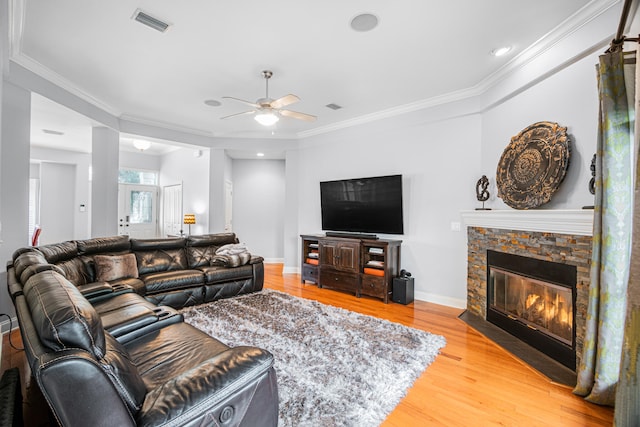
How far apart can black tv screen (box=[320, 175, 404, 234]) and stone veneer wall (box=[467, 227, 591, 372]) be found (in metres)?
1.18

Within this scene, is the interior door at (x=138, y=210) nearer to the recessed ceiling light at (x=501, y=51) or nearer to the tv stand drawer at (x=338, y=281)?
the tv stand drawer at (x=338, y=281)

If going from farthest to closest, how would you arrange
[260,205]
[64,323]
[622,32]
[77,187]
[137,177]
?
1. [137,177]
2. [77,187]
3. [260,205]
4. [622,32]
5. [64,323]

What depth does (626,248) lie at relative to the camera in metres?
1.93

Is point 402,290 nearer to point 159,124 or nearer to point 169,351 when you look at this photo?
point 169,351

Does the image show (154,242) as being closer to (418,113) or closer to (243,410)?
(243,410)

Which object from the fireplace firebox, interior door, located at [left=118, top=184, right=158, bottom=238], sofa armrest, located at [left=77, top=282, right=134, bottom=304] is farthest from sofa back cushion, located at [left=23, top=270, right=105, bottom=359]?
interior door, located at [left=118, top=184, right=158, bottom=238]

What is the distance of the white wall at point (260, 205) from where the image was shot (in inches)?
290

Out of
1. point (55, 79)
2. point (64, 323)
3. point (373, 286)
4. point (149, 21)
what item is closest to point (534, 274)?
point (373, 286)

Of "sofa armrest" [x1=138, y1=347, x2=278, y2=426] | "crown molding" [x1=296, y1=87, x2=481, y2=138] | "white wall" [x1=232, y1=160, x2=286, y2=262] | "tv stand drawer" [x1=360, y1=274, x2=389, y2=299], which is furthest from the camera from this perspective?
"white wall" [x1=232, y1=160, x2=286, y2=262]

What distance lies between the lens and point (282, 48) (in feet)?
9.75

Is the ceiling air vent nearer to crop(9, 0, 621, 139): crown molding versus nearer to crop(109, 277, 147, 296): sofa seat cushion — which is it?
crop(9, 0, 621, 139): crown molding

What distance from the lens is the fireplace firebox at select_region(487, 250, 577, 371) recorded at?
252 centimetres

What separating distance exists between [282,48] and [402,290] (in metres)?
3.48

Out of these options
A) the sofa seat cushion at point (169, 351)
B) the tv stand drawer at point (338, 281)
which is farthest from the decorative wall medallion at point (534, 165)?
the sofa seat cushion at point (169, 351)
